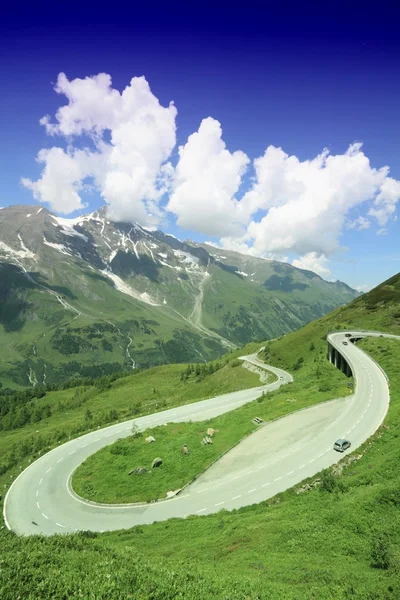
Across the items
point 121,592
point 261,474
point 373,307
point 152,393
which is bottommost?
point 152,393

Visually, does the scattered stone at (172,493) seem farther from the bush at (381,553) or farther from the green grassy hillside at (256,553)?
the bush at (381,553)

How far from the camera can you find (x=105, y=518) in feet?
124

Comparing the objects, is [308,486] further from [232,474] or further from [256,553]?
[256,553]

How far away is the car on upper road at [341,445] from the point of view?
126 feet

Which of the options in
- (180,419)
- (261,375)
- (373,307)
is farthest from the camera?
(373,307)

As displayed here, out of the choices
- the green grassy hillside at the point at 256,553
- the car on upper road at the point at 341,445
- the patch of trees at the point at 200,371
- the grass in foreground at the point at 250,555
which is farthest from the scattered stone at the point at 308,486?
the patch of trees at the point at 200,371

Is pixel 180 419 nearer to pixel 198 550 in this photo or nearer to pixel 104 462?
pixel 104 462

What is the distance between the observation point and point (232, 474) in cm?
3997

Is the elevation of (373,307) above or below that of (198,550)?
above

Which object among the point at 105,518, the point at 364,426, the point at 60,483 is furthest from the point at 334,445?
the point at 60,483

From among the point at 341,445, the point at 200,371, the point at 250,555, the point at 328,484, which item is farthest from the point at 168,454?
the point at 200,371

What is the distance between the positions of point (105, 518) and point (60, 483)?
15896 millimetres

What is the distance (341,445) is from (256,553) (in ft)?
73.1

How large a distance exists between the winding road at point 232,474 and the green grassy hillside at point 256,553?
10.6 ft
